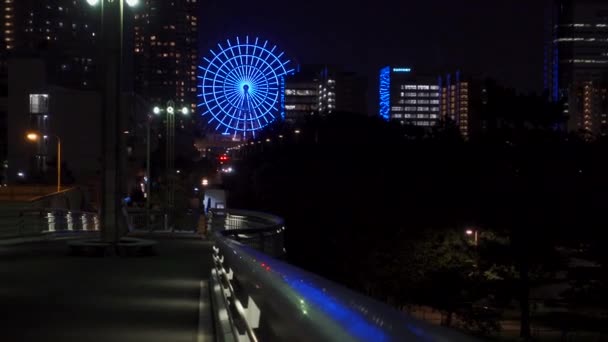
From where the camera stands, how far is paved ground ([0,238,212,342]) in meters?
10.7

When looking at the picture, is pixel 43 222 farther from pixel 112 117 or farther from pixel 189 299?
pixel 189 299

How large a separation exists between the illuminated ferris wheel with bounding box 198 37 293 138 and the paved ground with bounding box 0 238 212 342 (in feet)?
150

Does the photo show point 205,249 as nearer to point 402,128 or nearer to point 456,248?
point 456,248

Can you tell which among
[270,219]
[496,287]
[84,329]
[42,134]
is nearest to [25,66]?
[42,134]

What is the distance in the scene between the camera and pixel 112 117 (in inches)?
899

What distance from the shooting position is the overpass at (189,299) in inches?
134

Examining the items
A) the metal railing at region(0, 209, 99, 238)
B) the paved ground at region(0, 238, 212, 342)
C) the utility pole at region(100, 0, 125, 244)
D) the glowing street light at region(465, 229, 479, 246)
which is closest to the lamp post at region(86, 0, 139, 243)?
the utility pole at region(100, 0, 125, 244)

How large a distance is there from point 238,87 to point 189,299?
55363 millimetres

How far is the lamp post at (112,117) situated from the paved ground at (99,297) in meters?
1.39

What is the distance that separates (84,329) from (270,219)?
1244 cm

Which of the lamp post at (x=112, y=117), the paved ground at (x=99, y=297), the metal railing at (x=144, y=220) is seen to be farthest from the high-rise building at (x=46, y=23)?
the paved ground at (x=99, y=297)

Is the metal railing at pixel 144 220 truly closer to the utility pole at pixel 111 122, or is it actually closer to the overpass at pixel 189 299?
the overpass at pixel 189 299

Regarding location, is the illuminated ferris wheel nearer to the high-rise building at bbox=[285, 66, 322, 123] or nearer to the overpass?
the overpass

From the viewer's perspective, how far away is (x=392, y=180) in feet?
243
